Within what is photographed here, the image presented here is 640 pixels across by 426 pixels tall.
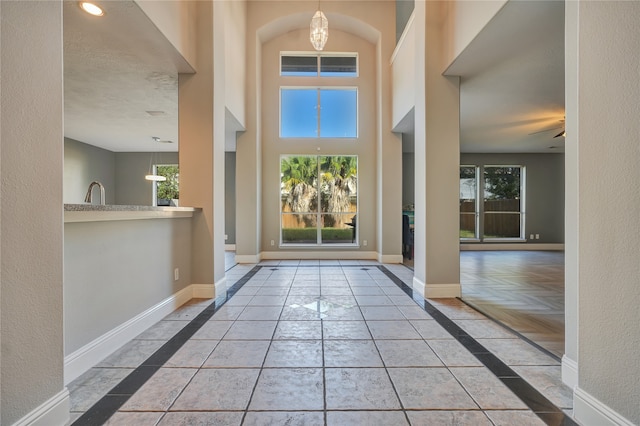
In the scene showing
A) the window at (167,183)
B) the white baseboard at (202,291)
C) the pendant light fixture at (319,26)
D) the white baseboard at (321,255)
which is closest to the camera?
the white baseboard at (202,291)

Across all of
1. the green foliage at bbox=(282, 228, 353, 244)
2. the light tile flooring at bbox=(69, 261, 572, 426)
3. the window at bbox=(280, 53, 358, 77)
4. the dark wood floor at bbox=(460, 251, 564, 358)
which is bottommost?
the dark wood floor at bbox=(460, 251, 564, 358)

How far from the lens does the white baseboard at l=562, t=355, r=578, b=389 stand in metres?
1.76

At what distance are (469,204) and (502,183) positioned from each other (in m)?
1.18

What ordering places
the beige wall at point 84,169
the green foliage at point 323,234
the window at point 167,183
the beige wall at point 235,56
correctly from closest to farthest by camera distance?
the beige wall at point 235,56 → the green foliage at point 323,234 → the beige wall at point 84,169 → the window at point 167,183

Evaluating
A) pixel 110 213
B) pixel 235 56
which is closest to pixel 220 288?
pixel 110 213

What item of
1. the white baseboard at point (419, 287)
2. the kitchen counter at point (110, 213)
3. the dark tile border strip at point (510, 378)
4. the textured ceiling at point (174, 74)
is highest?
the textured ceiling at point (174, 74)

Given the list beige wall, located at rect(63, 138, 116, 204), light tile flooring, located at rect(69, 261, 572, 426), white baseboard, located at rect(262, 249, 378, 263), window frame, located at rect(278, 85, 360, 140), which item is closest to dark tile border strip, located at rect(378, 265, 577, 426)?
light tile flooring, located at rect(69, 261, 572, 426)

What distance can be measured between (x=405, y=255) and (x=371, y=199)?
1.54 m

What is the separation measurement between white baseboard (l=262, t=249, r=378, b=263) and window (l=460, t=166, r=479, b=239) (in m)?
3.95

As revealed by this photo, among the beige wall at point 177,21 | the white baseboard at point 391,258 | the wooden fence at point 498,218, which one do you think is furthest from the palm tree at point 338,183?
the wooden fence at point 498,218

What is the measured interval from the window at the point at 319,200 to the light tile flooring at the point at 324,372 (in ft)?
11.8

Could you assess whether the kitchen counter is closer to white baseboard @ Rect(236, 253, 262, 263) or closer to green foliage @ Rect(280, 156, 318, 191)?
white baseboard @ Rect(236, 253, 262, 263)

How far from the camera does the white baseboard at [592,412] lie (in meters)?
1.31

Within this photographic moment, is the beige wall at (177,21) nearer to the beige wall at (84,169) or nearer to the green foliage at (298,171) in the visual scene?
the green foliage at (298,171)
